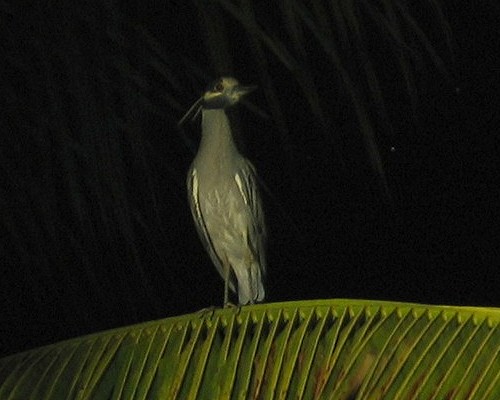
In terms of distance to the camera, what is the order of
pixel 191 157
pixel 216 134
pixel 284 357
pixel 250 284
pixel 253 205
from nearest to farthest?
pixel 284 357 < pixel 216 134 < pixel 253 205 < pixel 250 284 < pixel 191 157

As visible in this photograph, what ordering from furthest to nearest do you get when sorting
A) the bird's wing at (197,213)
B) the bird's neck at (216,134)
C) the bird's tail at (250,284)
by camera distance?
the bird's tail at (250,284) < the bird's wing at (197,213) < the bird's neck at (216,134)

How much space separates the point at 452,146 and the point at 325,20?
3867 millimetres

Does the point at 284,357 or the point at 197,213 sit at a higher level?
the point at 284,357

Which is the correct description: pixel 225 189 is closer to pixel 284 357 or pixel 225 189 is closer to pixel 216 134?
pixel 216 134

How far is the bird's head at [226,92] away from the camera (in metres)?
4.77

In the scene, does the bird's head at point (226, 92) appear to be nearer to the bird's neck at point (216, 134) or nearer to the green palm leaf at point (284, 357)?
the bird's neck at point (216, 134)

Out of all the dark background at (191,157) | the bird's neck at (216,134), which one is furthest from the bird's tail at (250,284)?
the bird's neck at (216,134)

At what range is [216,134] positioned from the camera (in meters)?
4.73

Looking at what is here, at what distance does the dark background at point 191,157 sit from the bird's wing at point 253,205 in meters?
0.13

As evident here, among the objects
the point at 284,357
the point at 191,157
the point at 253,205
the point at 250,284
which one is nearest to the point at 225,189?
the point at 253,205

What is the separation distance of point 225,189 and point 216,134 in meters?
0.18

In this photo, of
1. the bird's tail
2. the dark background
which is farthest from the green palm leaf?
the bird's tail

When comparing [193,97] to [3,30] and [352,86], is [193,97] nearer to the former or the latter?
[3,30]

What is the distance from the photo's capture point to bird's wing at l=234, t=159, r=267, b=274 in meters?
4.78
